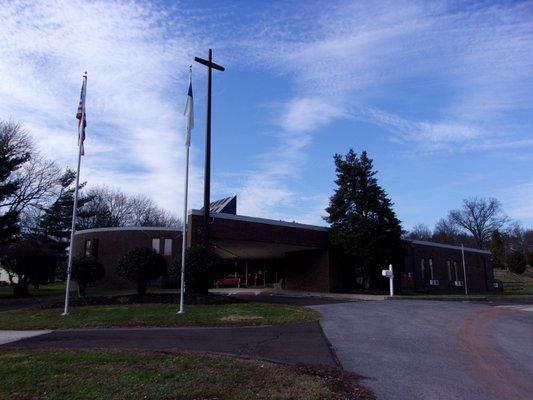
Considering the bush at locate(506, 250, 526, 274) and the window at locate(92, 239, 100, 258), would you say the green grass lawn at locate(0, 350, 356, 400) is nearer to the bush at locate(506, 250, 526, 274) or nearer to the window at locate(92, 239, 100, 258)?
the window at locate(92, 239, 100, 258)

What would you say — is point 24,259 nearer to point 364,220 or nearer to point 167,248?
point 167,248

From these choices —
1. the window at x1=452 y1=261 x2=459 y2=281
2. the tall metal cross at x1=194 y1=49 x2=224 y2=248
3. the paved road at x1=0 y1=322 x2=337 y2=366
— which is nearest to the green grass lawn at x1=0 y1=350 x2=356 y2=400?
the paved road at x1=0 y1=322 x2=337 y2=366

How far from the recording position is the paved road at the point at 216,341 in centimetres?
933

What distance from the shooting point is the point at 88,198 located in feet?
194

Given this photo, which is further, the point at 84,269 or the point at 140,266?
the point at 84,269

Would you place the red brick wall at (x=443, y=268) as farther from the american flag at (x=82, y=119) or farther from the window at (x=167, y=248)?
the american flag at (x=82, y=119)

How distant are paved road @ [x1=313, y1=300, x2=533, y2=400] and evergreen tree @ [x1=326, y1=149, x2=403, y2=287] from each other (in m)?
15.9

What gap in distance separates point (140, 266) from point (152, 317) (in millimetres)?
6337

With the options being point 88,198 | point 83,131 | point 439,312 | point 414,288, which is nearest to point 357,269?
point 414,288

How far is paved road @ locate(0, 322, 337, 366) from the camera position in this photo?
367 inches

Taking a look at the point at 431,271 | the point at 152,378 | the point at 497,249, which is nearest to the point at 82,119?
the point at 152,378

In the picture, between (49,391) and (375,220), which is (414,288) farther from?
(49,391)

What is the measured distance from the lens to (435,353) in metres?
9.84

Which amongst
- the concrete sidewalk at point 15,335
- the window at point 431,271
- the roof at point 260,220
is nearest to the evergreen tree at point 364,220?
the roof at point 260,220
